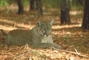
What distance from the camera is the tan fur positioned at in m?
7.28

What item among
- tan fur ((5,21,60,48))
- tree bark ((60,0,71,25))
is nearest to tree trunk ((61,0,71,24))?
tree bark ((60,0,71,25))

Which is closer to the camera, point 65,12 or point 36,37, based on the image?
point 36,37

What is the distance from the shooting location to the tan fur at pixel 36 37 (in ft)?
23.9

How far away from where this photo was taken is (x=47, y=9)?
24.6 meters

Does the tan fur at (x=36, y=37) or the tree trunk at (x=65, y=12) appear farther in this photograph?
the tree trunk at (x=65, y=12)

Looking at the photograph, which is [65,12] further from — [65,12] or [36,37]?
[36,37]

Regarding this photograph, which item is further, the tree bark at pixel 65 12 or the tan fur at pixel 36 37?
the tree bark at pixel 65 12

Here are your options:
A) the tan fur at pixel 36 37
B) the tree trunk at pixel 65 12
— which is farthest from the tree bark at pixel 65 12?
the tan fur at pixel 36 37

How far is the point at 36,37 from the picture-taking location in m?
7.61

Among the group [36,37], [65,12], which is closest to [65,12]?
[65,12]

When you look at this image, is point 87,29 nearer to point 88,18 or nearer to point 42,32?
point 88,18

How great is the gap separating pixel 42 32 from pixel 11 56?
134 cm

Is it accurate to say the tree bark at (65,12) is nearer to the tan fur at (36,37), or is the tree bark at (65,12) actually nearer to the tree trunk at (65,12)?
the tree trunk at (65,12)

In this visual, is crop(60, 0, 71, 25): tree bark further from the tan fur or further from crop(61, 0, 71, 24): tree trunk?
the tan fur
